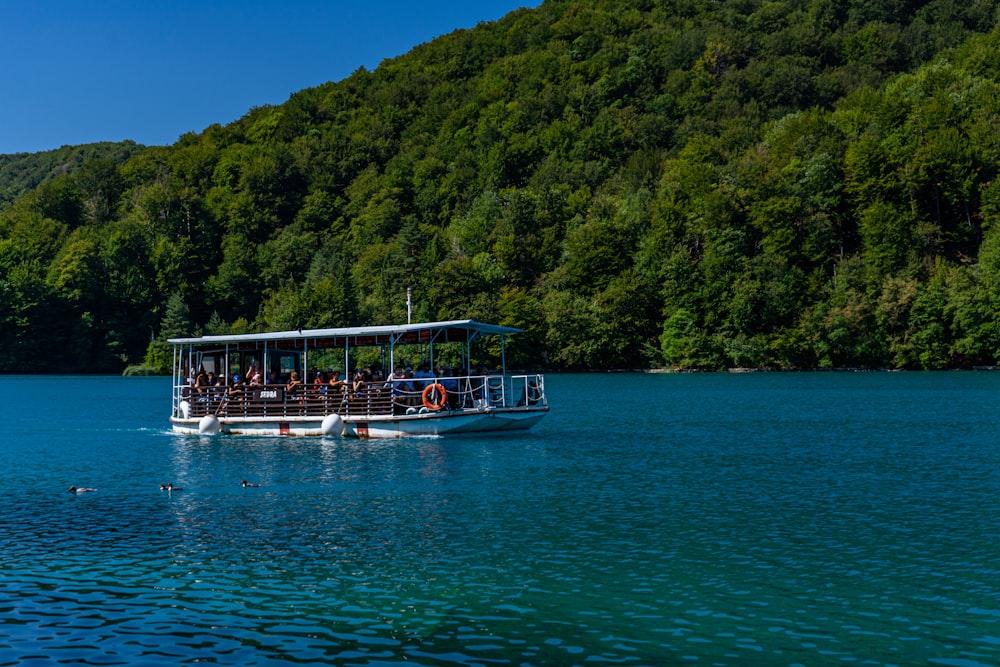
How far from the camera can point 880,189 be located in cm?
11231

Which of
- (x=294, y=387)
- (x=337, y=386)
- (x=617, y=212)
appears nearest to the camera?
(x=337, y=386)

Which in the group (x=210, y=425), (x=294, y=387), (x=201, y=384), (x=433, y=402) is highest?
(x=201, y=384)

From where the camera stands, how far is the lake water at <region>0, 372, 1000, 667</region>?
13.2 metres

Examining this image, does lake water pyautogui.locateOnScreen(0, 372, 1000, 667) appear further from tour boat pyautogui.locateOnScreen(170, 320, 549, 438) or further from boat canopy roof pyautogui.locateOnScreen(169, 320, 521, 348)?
boat canopy roof pyautogui.locateOnScreen(169, 320, 521, 348)

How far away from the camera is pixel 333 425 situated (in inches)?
1583

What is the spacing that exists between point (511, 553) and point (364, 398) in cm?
2298

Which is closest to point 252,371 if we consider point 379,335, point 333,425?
point 333,425

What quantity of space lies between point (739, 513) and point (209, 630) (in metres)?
12.8

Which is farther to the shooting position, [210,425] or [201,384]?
[201,384]

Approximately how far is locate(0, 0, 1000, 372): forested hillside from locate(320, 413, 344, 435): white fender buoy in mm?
72030

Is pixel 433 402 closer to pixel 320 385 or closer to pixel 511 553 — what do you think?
pixel 320 385

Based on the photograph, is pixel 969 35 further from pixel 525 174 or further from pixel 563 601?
pixel 563 601

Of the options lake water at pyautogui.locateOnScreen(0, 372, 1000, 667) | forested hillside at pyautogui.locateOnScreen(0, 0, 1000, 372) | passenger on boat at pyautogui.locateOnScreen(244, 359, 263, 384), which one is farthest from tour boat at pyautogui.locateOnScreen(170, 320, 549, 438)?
forested hillside at pyautogui.locateOnScreen(0, 0, 1000, 372)

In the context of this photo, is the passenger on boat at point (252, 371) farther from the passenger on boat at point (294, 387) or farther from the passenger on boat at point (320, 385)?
the passenger on boat at point (320, 385)
